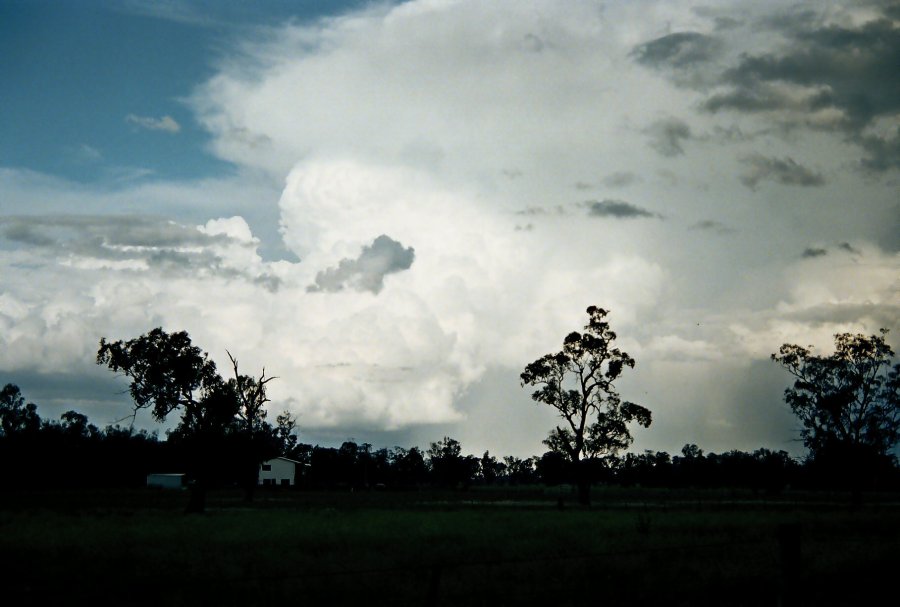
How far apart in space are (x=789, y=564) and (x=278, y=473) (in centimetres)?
18312

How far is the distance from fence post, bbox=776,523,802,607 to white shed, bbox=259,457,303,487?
17904 cm

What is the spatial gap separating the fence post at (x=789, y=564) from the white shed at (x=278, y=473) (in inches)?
7049

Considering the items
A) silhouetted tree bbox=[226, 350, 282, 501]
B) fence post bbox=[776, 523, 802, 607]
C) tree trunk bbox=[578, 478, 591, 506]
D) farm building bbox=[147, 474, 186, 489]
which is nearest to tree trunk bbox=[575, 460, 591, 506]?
tree trunk bbox=[578, 478, 591, 506]

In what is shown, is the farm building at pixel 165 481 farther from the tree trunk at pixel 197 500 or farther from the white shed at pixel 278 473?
the tree trunk at pixel 197 500

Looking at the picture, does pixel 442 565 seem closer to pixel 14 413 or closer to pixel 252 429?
pixel 252 429

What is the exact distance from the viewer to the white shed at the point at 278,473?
606 ft

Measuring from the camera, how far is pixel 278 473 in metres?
187

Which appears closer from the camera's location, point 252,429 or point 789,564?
point 789,564

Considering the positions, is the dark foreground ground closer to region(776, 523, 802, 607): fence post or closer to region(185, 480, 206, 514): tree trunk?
region(776, 523, 802, 607): fence post

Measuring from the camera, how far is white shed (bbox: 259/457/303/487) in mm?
184625

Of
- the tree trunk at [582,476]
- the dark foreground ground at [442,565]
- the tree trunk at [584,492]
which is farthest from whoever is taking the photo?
the tree trunk at [582,476]

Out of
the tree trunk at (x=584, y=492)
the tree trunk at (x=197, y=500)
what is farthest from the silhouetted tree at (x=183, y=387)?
the tree trunk at (x=584, y=492)

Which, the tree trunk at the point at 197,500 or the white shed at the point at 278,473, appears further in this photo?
the white shed at the point at 278,473

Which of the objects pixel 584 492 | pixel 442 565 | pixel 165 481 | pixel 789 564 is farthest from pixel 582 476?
pixel 165 481
